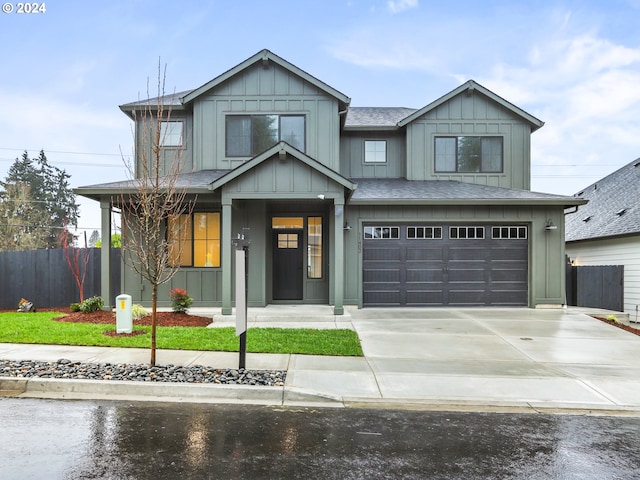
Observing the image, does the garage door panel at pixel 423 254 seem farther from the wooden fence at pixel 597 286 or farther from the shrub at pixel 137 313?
the shrub at pixel 137 313

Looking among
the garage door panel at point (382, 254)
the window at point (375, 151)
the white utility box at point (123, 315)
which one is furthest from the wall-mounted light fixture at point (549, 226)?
the white utility box at point (123, 315)

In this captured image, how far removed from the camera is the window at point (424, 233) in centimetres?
1352

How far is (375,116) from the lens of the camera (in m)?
16.7

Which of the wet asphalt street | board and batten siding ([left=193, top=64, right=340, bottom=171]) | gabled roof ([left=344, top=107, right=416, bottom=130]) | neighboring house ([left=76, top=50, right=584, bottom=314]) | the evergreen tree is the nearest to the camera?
the wet asphalt street

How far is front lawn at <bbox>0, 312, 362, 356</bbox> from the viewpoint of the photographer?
7941 mm

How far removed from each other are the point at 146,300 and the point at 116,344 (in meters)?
5.05

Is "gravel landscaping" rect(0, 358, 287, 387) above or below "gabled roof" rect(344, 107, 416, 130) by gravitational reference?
below

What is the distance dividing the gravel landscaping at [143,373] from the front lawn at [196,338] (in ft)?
4.52

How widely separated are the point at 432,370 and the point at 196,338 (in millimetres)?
4691

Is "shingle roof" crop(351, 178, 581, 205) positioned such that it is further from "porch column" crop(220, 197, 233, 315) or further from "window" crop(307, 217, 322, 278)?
"porch column" crop(220, 197, 233, 315)

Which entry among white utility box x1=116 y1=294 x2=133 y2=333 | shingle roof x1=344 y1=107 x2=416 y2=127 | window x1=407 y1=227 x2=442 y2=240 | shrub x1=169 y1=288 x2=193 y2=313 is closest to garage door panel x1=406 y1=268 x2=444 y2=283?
window x1=407 y1=227 x2=442 y2=240

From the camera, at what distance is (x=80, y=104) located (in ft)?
119

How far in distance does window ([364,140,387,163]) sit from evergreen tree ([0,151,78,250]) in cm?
3216

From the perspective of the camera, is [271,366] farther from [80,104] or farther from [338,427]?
[80,104]
